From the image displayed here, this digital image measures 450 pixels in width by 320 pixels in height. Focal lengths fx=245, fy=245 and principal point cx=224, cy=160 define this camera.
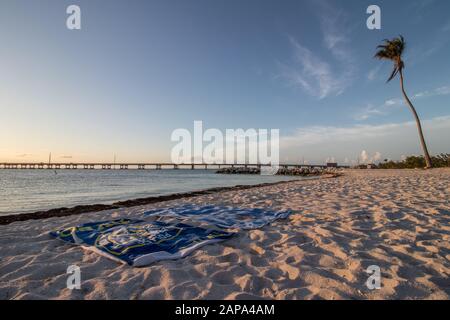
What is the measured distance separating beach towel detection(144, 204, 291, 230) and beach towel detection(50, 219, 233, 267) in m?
0.54

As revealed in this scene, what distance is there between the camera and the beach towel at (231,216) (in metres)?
4.66

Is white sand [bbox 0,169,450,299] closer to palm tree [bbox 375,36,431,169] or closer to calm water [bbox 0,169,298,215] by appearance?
calm water [bbox 0,169,298,215]

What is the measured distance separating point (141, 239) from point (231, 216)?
2.21 meters

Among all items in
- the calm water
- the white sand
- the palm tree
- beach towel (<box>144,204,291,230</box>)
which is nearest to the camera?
the white sand

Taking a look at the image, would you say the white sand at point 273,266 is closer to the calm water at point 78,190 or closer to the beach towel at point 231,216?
the beach towel at point 231,216

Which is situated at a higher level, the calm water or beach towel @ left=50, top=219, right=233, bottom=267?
beach towel @ left=50, top=219, right=233, bottom=267

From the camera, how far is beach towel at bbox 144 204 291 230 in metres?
4.66

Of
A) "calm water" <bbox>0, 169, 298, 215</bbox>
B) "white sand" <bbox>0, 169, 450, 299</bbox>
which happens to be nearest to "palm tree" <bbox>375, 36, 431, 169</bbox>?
"calm water" <bbox>0, 169, 298, 215</bbox>

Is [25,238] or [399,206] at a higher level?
[399,206]

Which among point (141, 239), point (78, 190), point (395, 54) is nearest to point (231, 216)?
point (141, 239)

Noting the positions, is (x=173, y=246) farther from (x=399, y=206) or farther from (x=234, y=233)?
(x=399, y=206)

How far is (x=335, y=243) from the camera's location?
3.44m
